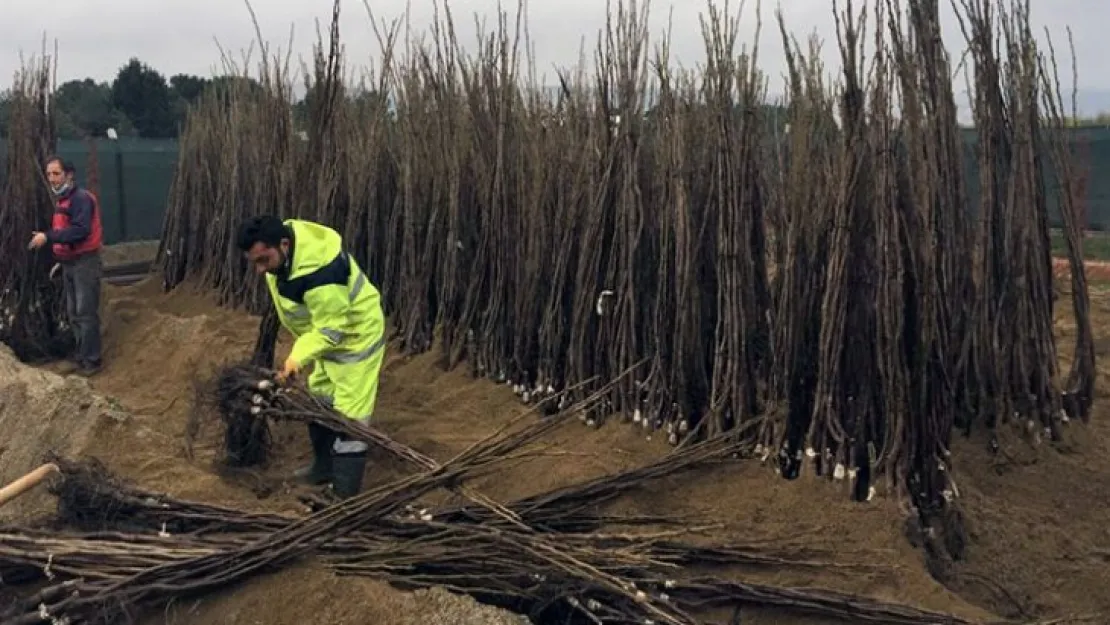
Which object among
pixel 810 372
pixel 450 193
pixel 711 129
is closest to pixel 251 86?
pixel 450 193

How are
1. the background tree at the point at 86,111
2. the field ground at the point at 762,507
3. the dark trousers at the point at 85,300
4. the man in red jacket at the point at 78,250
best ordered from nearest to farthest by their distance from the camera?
the field ground at the point at 762,507
the man in red jacket at the point at 78,250
the dark trousers at the point at 85,300
the background tree at the point at 86,111

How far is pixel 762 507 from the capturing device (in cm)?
362

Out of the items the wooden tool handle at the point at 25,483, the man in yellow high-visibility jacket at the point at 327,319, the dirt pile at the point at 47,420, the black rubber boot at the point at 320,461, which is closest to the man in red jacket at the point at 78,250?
the dirt pile at the point at 47,420

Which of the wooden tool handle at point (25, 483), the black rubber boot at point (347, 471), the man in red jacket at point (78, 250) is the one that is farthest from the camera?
the man in red jacket at point (78, 250)

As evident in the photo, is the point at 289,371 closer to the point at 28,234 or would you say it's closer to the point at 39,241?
the point at 39,241

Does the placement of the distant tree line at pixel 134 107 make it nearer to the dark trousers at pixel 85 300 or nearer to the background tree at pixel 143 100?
the background tree at pixel 143 100

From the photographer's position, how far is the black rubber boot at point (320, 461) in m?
4.37

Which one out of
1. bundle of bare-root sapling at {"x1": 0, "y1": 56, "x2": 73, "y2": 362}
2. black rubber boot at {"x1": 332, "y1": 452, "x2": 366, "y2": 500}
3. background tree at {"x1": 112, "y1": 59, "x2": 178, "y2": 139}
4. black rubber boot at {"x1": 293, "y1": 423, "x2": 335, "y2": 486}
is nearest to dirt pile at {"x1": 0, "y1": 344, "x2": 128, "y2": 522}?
black rubber boot at {"x1": 293, "y1": 423, "x2": 335, "y2": 486}

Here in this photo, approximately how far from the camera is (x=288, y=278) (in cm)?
415

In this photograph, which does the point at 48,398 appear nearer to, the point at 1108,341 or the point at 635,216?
the point at 635,216

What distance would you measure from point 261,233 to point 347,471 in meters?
0.89

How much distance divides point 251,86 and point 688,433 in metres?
5.20

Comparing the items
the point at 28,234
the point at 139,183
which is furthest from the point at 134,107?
the point at 28,234

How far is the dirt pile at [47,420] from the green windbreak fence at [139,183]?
854 cm
